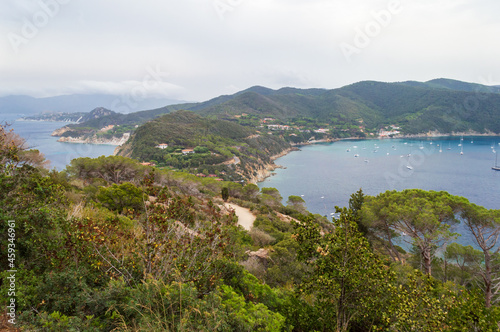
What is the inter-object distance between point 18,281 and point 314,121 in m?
119

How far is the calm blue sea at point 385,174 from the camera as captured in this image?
118 ft

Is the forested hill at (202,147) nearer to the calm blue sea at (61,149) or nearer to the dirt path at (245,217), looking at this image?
the calm blue sea at (61,149)

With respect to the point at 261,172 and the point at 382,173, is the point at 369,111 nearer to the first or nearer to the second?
the point at 382,173

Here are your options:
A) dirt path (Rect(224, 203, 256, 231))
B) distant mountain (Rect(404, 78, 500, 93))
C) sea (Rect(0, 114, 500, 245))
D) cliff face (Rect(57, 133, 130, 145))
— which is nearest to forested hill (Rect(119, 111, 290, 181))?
sea (Rect(0, 114, 500, 245))

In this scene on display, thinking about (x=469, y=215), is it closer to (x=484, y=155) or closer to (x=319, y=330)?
(x=319, y=330)

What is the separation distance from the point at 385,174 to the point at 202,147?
36.5m

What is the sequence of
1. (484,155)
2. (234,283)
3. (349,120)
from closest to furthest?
1. (234,283)
2. (484,155)
3. (349,120)

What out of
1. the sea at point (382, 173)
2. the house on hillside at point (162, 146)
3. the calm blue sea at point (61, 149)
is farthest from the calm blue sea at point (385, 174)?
the calm blue sea at point (61, 149)

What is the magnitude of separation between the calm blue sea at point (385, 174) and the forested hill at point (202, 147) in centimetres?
597

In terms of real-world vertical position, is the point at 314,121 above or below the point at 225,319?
above

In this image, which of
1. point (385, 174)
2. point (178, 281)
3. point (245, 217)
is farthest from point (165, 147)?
point (178, 281)

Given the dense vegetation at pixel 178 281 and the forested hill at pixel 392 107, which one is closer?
the dense vegetation at pixel 178 281

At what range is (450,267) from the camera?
35.7ft

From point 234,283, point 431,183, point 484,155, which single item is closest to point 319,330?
point 234,283
